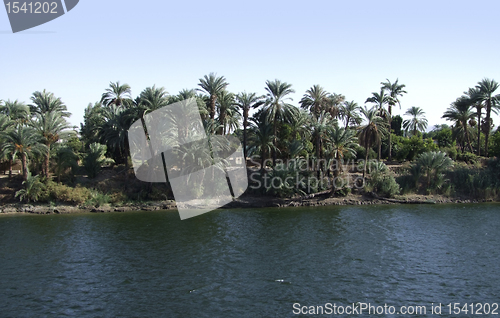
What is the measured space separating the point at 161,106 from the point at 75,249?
22.6m

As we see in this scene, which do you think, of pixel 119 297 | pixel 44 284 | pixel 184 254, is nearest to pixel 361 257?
pixel 184 254

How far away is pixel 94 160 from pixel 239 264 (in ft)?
102

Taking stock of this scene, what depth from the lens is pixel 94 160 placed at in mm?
47125

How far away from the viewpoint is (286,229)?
102ft

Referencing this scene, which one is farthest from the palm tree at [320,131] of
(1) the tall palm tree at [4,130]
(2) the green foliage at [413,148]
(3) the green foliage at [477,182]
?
(1) the tall palm tree at [4,130]

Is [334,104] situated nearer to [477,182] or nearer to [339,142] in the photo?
[339,142]

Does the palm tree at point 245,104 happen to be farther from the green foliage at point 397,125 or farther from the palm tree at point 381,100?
the green foliage at point 397,125

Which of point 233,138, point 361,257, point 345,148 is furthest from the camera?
point 233,138

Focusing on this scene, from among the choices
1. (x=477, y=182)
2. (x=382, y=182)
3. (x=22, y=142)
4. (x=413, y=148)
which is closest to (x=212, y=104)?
(x=22, y=142)

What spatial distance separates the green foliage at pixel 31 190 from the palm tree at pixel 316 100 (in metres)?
36.7

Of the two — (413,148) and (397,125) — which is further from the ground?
(397,125)

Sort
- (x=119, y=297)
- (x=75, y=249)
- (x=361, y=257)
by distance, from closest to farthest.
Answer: (x=119, y=297), (x=361, y=257), (x=75, y=249)

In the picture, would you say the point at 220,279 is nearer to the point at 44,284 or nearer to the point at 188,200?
the point at 44,284

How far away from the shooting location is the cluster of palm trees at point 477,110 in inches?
2216
